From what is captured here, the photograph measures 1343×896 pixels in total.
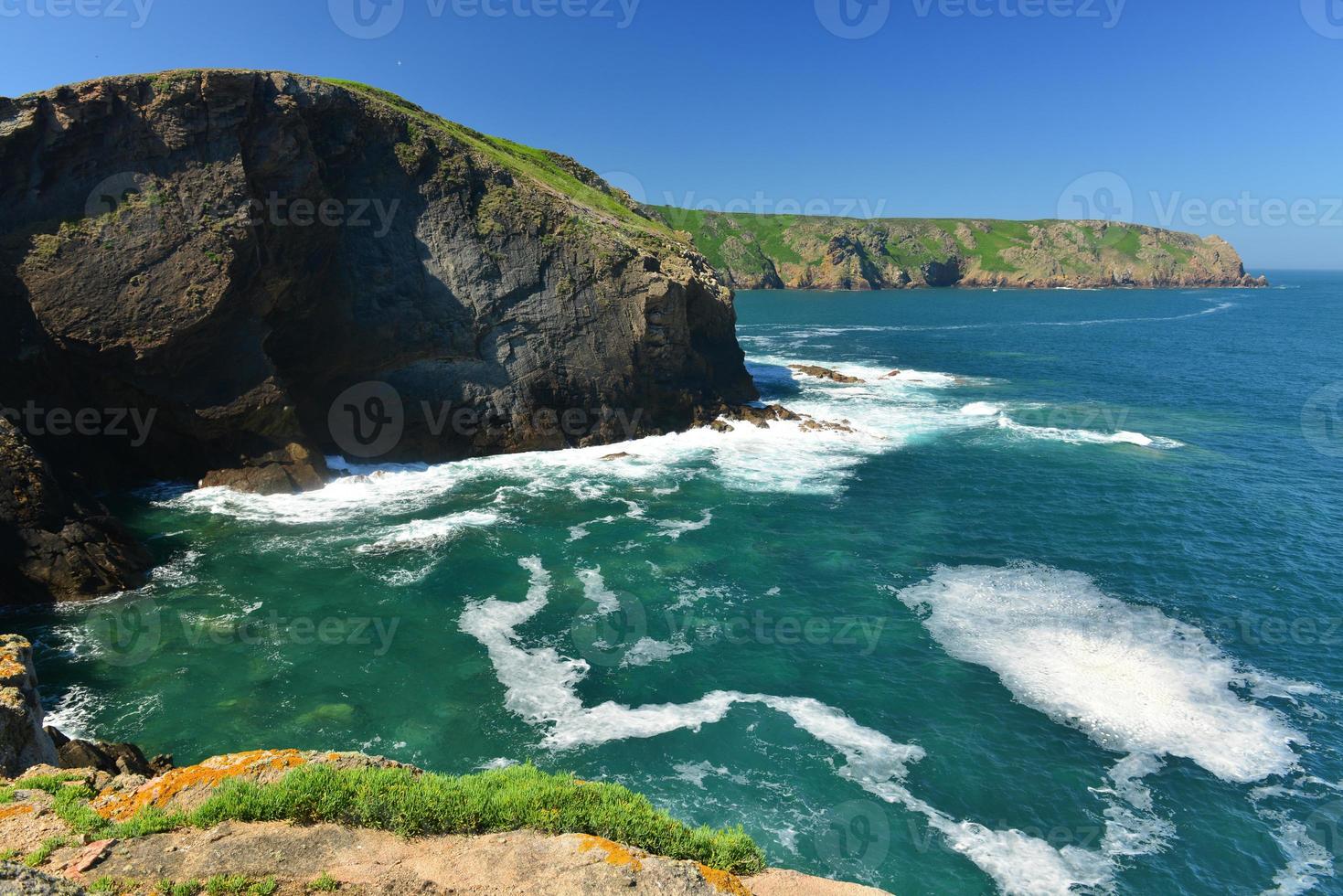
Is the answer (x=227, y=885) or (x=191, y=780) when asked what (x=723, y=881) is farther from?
(x=191, y=780)

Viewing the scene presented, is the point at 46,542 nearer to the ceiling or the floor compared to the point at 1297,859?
nearer to the ceiling

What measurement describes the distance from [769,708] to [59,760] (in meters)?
18.1

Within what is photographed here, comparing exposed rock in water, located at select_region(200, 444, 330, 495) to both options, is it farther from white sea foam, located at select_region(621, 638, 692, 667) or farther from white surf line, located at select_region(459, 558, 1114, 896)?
white sea foam, located at select_region(621, 638, 692, 667)

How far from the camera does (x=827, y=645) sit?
26016 mm

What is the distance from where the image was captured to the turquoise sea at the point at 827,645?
728 inches

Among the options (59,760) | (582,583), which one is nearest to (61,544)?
(59,760)

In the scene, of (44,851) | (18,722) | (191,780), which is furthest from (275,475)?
(44,851)
